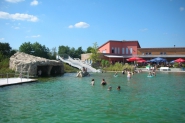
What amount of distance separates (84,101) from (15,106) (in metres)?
4.55

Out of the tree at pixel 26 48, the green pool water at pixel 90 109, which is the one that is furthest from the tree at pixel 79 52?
the green pool water at pixel 90 109

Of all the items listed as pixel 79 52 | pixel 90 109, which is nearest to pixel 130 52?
pixel 79 52

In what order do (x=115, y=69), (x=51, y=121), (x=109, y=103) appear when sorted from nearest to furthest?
(x=51, y=121), (x=109, y=103), (x=115, y=69)

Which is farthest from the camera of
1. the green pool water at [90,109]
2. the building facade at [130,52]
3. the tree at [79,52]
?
the tree at [79,52]

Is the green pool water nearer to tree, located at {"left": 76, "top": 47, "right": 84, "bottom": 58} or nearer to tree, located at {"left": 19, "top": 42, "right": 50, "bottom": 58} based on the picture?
tree, located at {"left": 19, "top": 42, "right": 50, "bottom": 58}

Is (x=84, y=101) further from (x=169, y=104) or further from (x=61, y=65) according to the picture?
(x=61, y=65)

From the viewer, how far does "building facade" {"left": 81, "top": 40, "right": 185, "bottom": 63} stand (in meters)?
56.7

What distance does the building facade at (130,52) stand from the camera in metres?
56.7

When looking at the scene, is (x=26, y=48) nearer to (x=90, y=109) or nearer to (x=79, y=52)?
(x=79, y=52)

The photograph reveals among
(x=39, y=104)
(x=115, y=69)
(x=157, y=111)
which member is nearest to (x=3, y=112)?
(x=39, y=104)

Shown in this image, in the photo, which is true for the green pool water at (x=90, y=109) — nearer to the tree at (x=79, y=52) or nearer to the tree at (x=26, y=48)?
the tree at (x=26, y=48)

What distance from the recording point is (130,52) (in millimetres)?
62531

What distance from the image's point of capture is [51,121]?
10.1 meters

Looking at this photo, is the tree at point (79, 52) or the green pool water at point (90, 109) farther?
the tree at point (79, 52)
